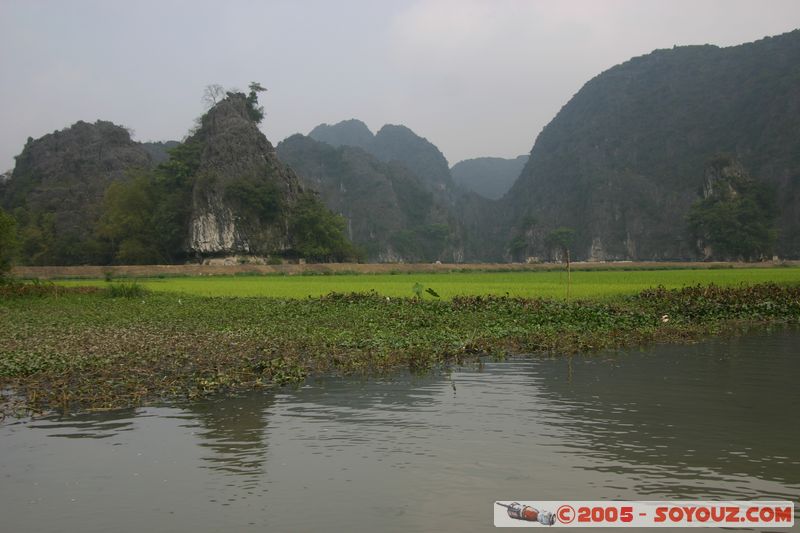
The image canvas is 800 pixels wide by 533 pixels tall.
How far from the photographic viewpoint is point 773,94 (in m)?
126

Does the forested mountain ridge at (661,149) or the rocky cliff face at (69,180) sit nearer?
the rocky cliff face at (69,180)

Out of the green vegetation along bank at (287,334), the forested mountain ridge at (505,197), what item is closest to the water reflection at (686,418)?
the green vegetation along bank at (287,334)

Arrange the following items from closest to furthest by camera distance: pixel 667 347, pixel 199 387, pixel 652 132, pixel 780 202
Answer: pixel 199 387
pixel 667 347
pixel 780 202
pixel 652 132

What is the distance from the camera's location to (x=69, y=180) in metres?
81.9

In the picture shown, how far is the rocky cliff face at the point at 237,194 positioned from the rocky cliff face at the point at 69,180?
37.1 feet

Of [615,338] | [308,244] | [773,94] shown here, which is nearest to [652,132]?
[773,94]

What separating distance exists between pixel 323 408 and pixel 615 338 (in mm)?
7458

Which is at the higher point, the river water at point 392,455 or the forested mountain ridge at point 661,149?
the forested mountain ridge at point 661,149

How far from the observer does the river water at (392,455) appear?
15.6 feet

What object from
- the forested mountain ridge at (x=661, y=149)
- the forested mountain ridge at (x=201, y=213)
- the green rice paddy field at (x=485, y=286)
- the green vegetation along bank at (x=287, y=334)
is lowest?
the green vegetation along bank at (x=287, y=334)

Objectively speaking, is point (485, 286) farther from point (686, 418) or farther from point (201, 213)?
point (201, 213)

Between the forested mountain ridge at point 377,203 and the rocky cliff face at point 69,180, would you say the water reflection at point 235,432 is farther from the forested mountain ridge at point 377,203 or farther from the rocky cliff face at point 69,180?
the forested mountain ridge at point 377,203

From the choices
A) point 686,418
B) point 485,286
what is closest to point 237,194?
point 485,286

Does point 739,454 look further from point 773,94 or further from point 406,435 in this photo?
point 773,94
